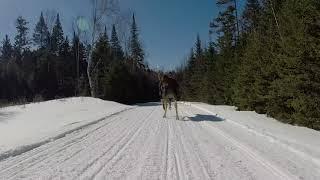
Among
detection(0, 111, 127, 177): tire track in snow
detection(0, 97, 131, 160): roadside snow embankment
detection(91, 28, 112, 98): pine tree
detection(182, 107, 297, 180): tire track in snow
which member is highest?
detection(91, 28, 112, 98): pine tree

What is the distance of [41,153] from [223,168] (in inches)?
161

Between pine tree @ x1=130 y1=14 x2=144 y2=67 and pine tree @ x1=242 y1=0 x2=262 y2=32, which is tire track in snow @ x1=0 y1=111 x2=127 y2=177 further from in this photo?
pine tree @ x1=130 y1=14 x2=144 y2=67

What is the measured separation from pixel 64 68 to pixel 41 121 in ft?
244

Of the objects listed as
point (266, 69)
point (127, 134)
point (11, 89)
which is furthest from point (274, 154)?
point (11, 89)

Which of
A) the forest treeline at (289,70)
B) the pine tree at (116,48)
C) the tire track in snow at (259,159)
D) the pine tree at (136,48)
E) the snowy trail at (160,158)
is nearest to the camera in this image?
the tire track in snow at (259,159)

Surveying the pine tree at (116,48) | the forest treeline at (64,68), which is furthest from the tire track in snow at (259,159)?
the pine tree at (116,48)

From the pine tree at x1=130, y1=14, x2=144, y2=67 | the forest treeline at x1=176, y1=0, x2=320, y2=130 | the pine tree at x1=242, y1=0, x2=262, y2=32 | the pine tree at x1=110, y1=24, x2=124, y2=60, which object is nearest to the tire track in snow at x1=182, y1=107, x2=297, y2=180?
the forest treeline at x1=176, y1=0, x2=320, y2=130

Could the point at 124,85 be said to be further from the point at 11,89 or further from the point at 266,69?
the point at 266,69

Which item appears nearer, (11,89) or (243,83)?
(243,83)

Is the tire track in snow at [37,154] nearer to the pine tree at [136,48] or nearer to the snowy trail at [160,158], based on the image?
the snowy trail at [160,158]

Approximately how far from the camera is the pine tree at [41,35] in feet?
313

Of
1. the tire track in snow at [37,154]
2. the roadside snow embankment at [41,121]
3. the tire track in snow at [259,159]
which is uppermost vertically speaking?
the roadside snow embankment at [41,121]

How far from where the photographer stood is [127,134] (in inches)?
498

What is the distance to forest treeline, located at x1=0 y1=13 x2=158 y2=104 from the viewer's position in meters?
65.9
